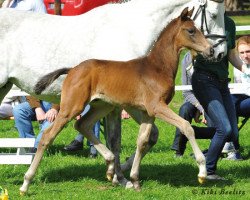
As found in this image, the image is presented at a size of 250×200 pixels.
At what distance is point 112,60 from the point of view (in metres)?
8.24

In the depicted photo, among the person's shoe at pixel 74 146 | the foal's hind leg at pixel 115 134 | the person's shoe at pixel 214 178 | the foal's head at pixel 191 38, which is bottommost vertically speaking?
the person's shoe at pixel 74 146

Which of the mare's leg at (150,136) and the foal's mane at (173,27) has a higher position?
the foal's mane at (173,27)

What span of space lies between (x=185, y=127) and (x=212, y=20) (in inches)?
56.2

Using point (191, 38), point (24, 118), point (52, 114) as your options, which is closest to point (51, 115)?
point (52, 114)

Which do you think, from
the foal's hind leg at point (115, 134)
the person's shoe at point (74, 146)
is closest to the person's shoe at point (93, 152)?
the person's shoe at point (74, 146)

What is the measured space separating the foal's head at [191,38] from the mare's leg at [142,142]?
85cm

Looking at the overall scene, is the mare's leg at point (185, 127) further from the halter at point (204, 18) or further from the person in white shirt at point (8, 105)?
the person in white shirt at point (8, 105)

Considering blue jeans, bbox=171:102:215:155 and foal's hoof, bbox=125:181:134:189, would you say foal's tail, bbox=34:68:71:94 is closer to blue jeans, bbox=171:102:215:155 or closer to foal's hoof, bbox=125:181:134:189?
foal's hoof, bbox=125:181:134:189

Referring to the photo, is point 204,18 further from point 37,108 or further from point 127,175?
point 37,108

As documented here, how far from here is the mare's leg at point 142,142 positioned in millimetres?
7984

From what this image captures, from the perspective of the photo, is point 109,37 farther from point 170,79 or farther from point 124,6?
point 170,79

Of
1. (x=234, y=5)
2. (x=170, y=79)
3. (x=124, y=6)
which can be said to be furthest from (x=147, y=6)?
(x=234, y=5)

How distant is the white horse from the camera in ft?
27.5

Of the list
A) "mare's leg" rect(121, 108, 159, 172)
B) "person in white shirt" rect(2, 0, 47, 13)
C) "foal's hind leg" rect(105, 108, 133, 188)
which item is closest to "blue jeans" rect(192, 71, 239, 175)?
"mare's leg" rect(121, 108, 159, 172)
